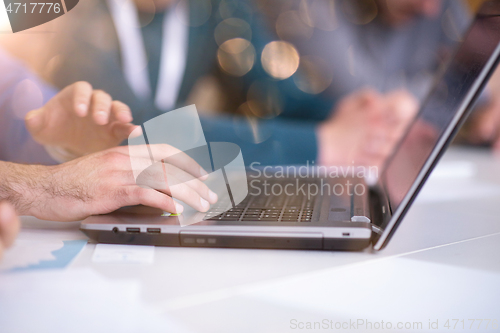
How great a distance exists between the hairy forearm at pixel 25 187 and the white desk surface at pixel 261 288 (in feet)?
0.17

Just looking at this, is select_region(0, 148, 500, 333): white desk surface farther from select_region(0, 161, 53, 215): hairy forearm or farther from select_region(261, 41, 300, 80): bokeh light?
select_region(261, 41, 300, 80): bokeh light

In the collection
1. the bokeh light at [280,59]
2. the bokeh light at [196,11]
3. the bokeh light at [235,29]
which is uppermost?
the bokeh light at [196,11]

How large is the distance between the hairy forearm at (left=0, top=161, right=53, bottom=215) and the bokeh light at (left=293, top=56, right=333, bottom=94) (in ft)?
4.70

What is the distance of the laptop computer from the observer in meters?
0.35

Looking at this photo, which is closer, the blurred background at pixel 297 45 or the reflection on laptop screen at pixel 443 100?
the reflection on laptop screen at pixel 443 100

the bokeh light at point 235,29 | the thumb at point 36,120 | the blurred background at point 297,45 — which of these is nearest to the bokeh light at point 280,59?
the blurred background at point 297,45

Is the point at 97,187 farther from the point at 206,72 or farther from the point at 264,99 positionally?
the point at 264,99

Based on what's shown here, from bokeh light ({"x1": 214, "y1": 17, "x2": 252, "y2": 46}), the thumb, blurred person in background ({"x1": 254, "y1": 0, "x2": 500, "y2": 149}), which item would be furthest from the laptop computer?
bokeh light ({"x1": 214, "y1": 17, "x2": 252, "y2": 46})

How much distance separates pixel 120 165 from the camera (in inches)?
19.9

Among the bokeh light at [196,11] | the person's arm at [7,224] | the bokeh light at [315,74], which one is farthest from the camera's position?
the bokeh light at [315,74]

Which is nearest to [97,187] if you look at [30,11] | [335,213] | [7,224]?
[7,224]

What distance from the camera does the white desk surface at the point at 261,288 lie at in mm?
283

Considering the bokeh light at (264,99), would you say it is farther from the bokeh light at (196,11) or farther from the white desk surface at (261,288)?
the white desk surface at (261,288)

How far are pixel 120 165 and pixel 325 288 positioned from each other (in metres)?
0.34
